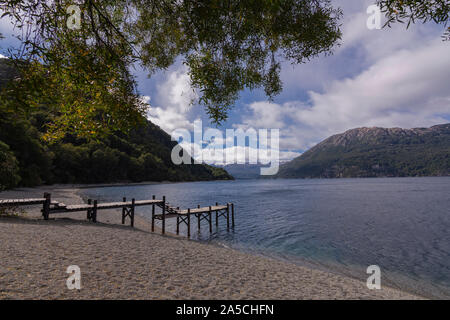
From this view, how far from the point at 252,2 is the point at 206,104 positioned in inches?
97.8

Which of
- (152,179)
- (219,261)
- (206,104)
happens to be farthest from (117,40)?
(152,179)

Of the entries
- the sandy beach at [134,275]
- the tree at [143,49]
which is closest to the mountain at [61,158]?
the tree at [143,49]

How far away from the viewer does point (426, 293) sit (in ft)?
38.7

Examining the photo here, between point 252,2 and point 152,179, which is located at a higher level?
point 252,2

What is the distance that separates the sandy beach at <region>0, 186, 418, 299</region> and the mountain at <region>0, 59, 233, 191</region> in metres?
4.57

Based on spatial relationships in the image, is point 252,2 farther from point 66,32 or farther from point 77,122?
point 77,122

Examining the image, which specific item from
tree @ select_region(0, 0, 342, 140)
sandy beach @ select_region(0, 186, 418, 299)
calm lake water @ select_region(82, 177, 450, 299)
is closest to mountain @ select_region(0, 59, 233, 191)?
tree @ select_region(0, 0, 342, 140)

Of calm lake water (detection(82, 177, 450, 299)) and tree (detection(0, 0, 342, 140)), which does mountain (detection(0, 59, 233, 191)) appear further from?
calm lake water (detection(82, 177, 450, 299))

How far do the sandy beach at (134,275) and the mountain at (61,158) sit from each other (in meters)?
4.57

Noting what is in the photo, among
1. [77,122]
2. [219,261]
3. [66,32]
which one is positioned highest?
[66,32]

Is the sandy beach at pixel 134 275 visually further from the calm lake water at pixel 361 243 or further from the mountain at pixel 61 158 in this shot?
the calm lake water at pixel 361 243

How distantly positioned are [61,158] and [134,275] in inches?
3938

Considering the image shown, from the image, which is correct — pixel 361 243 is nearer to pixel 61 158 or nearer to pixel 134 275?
pixel 134 275

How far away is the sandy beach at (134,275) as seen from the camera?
6.49 metres
